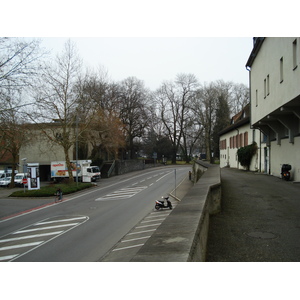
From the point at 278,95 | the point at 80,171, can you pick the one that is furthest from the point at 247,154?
the point at 80,171

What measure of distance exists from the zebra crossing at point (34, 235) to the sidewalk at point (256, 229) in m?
7.79

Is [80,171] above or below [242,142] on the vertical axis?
below

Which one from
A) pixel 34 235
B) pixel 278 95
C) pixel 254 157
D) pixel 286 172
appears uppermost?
pixel 278 95

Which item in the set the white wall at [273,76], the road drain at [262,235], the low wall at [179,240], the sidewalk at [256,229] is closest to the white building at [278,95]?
the white wall at [273,76]

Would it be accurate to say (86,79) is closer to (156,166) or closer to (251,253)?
(251,253)

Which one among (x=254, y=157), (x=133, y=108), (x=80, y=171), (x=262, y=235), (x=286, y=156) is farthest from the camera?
(x=133, y=108)

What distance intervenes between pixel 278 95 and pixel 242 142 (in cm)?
2241

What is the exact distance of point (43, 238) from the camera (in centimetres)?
1432

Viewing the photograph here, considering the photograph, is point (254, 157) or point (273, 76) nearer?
point (273, 76)

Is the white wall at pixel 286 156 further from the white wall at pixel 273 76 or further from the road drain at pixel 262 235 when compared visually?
the road drain at pixel 262 235

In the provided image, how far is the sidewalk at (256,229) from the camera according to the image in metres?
6.75

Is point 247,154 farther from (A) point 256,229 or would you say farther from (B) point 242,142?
(A) point 256,229

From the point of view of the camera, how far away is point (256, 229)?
8711mm

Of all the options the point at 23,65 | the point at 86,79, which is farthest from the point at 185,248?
the point at 86,79
